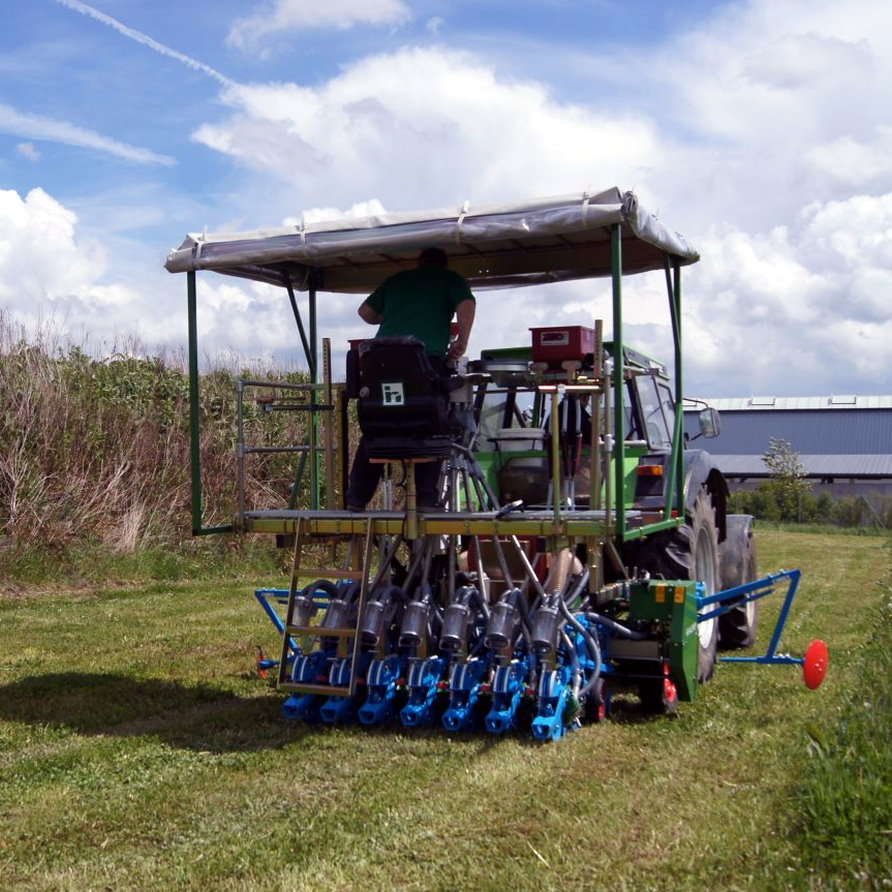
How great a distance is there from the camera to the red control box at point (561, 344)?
665 centimetres

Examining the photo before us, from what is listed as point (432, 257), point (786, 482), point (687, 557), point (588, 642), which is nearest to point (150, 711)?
point (588, 642)

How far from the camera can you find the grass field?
13.3 ft

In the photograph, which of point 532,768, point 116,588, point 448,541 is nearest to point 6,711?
point 448,541

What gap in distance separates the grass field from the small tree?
87.4 ft

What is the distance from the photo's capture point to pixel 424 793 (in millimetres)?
5035

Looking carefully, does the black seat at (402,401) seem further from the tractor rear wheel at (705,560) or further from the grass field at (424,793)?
the tractor rear wheel at (705,560)

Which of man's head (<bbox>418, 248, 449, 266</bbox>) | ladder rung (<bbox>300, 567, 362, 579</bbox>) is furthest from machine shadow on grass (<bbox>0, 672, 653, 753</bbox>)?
man's head (<bbox>418, 248, 449, 266</bbox>)

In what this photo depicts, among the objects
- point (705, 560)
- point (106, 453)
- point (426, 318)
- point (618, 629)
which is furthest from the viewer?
point (106, 453)

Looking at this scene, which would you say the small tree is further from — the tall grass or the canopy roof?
the canopy roof

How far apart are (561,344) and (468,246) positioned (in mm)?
1461

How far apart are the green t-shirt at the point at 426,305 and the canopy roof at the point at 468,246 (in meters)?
0.20

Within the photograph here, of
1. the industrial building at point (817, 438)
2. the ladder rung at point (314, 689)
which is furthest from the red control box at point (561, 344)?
the industrial building at point (817, 438)

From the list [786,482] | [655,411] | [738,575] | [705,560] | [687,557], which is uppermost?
[655,411]

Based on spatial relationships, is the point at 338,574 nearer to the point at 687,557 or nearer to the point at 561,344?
the point at 561,344
